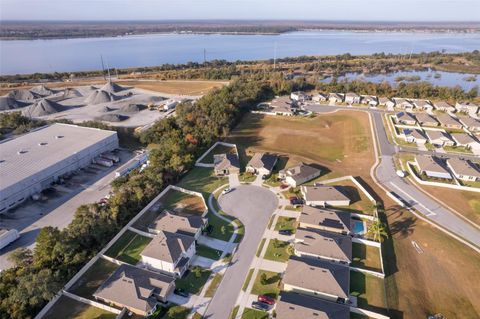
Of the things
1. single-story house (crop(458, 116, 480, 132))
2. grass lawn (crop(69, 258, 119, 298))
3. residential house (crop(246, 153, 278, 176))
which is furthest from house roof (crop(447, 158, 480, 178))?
grass lawn (crop(69, 258, 119, 298))

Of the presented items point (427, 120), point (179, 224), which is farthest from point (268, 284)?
point (427, 120)

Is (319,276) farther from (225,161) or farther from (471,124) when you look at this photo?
(471,124)

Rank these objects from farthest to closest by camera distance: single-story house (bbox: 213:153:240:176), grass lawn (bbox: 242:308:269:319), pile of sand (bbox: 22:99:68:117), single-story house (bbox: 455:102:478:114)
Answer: single-story house (bbox: 455:102:478:114), pile of sand (bbox: 22:99:68:117), single-story house (bbox: 213:153:240:176), grass lawn (bbox: 242:308:269:319)

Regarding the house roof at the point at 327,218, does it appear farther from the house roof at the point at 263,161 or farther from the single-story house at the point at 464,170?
the single-story house at the point at 464,170

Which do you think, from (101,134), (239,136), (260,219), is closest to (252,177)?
(260,219)

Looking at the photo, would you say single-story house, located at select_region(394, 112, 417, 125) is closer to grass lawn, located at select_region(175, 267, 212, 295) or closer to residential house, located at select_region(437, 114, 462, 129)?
residential house, located at select_region(437, 114, 462, 129)

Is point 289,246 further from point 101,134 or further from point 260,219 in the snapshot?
point 101,134
